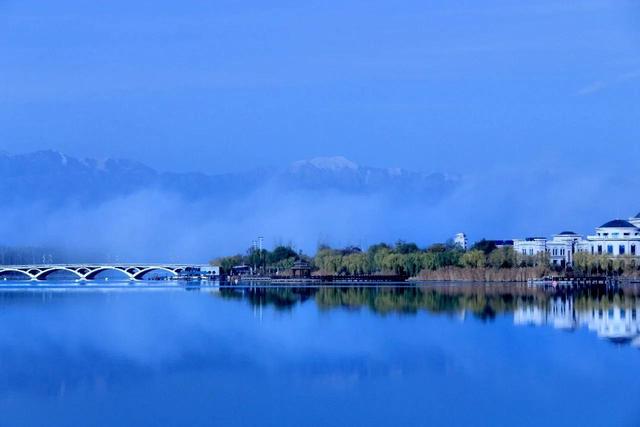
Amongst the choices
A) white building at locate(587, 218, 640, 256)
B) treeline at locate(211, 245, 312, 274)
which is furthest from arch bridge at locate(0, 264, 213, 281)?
white building at locate(587, 218, 640, 256)

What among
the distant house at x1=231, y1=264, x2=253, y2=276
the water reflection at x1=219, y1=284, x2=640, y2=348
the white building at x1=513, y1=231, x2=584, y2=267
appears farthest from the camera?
the distant house at x1=231, y1=264, x2=253, y2=276

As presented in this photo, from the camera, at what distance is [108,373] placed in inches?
671

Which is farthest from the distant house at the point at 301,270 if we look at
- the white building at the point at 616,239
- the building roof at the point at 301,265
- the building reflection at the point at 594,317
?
the building reflection at the point at 594,317

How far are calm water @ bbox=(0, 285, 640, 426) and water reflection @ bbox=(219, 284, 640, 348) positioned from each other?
5.0 inches

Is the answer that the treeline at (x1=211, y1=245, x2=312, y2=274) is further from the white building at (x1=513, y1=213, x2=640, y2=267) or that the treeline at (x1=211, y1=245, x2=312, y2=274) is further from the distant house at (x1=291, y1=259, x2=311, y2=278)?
the white building at (x1=513, y1=213, x2=640, y2=267)

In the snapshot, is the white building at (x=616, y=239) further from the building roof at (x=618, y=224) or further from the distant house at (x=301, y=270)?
the distant house at (x=301, y=270)

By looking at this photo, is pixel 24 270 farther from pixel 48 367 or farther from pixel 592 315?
pixel 48 367

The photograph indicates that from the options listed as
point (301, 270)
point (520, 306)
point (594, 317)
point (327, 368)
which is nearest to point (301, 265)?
point (301, 270)

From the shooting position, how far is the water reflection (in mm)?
24297

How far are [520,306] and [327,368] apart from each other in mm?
14959

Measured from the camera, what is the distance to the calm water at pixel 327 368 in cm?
1355

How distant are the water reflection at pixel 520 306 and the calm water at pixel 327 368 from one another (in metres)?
0.13

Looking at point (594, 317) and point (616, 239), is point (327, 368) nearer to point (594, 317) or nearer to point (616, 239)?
point (594, 317)

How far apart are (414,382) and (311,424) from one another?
3250 millimetres
